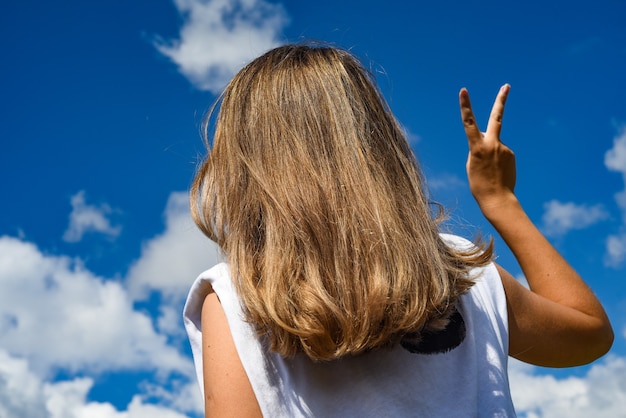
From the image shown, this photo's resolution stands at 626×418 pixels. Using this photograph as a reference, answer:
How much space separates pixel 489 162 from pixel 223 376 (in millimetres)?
1676

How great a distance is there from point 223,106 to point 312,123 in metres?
0.48

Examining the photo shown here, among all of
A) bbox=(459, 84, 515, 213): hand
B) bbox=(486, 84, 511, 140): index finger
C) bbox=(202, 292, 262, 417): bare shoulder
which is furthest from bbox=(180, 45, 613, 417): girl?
bbox=(486, 84, 511, 140): index finger

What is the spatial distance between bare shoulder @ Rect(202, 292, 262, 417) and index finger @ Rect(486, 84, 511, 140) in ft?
5.34

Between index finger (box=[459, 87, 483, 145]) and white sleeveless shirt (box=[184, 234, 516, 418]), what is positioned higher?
index finger (box=[459, 87, 483, 145])

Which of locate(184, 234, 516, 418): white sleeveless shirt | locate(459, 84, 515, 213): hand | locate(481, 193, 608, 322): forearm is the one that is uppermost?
locate(459, 84, 515, 213): hand

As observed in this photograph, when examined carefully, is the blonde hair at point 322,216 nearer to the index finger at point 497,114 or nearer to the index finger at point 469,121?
the index finger at point 469,121

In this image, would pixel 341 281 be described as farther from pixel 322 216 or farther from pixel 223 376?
pixel 223 376

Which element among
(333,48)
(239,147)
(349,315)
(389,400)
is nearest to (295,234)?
(349,315)

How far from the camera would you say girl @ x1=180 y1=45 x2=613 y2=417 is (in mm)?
2344

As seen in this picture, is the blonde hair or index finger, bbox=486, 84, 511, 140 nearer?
the blonde hair

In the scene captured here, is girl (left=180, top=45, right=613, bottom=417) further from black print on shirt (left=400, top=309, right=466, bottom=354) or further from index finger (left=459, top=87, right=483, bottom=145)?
index finger (left=459, top=87, right=483, bottom=145)

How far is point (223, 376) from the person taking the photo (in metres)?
2.34

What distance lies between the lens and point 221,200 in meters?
2.68

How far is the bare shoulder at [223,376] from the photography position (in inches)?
90.7
